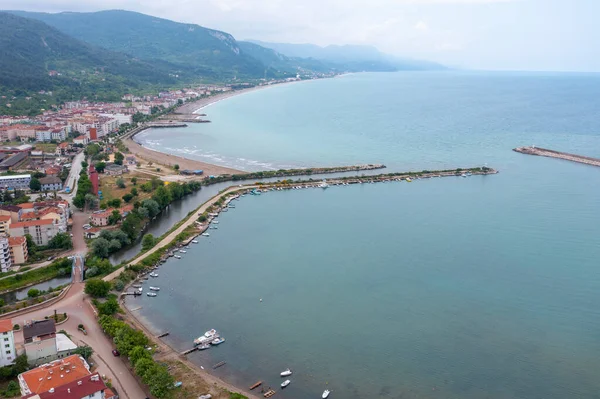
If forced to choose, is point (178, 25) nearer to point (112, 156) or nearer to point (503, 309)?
point (112, 156)

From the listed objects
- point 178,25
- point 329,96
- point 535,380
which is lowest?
point 535,380

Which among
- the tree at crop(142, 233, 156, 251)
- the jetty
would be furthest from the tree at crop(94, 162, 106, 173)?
the jetty

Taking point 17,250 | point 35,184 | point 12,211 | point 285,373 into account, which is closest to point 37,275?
point 17,250

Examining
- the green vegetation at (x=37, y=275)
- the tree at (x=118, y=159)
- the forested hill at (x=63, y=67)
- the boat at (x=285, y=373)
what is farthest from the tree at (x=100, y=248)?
the forested hill at (x=63, y=67)

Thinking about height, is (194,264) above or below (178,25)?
below

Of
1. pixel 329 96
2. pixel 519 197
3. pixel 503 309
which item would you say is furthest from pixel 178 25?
pixel 503 309

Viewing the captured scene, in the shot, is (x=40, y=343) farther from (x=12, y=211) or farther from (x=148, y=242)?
(x=12, y=211)
